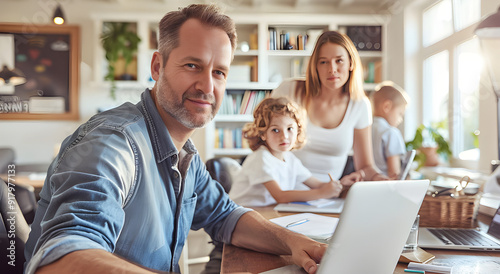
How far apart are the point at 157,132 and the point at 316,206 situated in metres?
0.45

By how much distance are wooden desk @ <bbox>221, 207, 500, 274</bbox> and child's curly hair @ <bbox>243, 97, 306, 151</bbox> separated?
53 centimetres

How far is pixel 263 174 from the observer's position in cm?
104

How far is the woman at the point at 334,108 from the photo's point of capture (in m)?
0.95

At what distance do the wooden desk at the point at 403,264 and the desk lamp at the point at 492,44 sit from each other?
1.51ft

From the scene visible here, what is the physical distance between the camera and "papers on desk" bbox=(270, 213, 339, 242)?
24.8 inches

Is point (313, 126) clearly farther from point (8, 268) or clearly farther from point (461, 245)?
point (8, 268)

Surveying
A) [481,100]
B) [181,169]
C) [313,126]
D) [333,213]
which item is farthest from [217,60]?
[481,100]

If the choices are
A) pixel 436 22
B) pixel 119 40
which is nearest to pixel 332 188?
pixel 119 40

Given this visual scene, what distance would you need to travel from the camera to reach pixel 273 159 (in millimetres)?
1097

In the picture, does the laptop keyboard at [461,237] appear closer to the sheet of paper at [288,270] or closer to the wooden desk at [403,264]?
the wooden desk at [403,264]

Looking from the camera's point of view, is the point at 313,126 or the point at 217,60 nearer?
the point at 217,60

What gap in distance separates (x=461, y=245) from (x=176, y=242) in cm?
44

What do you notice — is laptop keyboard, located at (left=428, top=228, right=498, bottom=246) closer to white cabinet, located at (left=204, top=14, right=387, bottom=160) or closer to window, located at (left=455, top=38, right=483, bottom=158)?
white cabinet, located at (left=204, top=14, right=387, bottom=160)

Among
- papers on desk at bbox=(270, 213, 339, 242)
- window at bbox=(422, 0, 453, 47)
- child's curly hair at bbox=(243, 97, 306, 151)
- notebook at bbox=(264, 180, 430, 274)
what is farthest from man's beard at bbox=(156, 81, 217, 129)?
window at bbox=(422, 0, 453, 47)
